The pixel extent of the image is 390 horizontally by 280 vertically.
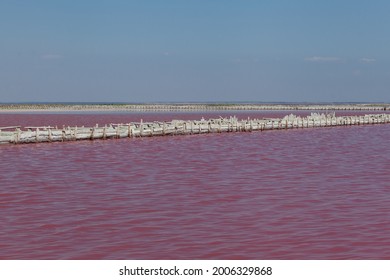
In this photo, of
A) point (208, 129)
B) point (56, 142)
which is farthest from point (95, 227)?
point (208, 129)

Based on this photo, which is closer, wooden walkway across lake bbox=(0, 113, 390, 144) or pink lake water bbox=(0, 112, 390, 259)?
pink lake water bbox=(0, 112, 390, 259)

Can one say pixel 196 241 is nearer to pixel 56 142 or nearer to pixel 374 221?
pixel 374 221

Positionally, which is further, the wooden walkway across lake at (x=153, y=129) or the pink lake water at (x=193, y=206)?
the wooden walkway across lake at (x=153, y=129)

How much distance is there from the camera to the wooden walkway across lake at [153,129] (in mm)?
39969

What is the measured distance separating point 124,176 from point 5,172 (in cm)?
487

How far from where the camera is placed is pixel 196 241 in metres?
14.3

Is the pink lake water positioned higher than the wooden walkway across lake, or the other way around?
the wooden walkway across lake

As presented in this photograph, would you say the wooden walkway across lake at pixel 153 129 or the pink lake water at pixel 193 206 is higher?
the wooden walkway across lake at pixel 153 129

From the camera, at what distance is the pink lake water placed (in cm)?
1380

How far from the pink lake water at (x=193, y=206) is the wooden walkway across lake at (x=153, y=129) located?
5.40 metres

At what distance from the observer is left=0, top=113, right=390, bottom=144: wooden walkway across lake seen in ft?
131

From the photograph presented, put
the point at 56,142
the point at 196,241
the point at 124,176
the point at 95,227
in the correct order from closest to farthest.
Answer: the point at 196,241
the point at 95,227
the point at 124,176
the point at 56,142

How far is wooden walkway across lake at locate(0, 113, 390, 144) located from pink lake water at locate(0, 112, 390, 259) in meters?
5.40
